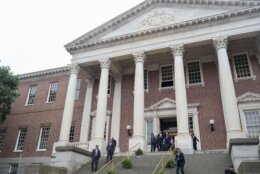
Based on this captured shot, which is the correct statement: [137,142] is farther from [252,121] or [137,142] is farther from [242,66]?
[242,66]

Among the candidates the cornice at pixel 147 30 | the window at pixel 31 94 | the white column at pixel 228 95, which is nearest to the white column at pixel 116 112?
the cornice at pixel 147 30

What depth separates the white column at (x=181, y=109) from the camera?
54.0 ft

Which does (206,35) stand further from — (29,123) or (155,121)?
(29,123)

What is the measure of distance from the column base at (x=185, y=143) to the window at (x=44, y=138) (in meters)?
15.2

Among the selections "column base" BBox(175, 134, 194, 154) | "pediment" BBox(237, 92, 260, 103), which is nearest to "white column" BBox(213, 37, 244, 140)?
"column base" BBox(175, 134, 194, 154)

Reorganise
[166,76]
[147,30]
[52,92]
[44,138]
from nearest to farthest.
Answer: [147,30]
[166,76]
[44,138]
[52,92]

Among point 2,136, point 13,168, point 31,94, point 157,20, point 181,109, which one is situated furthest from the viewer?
point 31,94

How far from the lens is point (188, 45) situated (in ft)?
65.4

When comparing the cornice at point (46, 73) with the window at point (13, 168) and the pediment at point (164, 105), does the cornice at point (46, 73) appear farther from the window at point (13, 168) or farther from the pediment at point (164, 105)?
the pediment at point (164, 105)

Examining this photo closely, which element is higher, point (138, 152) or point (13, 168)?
point (138, 152)

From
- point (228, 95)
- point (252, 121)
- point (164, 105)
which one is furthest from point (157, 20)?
point (252, 121)

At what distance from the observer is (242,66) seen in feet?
69.3

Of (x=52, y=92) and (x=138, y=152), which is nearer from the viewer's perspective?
(x=138, y=152)

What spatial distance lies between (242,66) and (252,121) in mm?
4856
